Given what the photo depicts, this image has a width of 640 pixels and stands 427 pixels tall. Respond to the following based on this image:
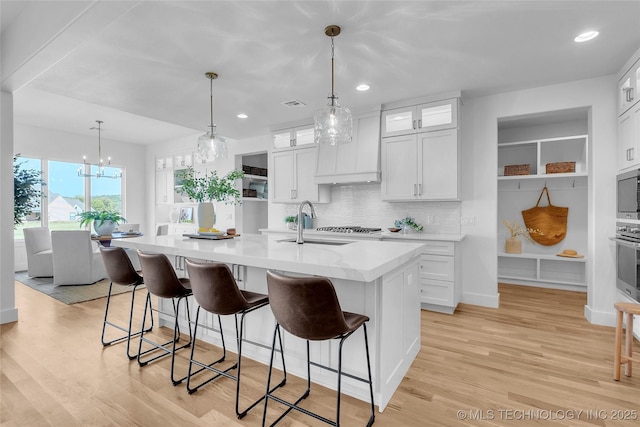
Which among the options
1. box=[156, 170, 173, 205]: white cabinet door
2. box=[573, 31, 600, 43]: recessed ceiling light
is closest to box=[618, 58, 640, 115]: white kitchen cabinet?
box=[573, 31, 600, 43]: recessed ceiling light

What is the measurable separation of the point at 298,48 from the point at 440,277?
2845 mm

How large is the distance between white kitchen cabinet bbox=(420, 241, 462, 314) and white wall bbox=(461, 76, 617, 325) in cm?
41

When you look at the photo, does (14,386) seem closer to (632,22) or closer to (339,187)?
(339,187)

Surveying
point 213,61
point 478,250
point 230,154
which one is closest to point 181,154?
point 230,154

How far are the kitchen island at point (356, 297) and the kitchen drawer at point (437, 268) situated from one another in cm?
127

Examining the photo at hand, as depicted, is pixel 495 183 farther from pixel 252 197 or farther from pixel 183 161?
pixel 183 161

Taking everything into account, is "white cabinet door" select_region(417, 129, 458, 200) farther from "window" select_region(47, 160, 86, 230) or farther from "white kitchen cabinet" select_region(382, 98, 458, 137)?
"window" select_region(47, 160, 86, 230)

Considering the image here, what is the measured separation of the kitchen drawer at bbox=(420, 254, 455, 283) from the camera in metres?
3.67

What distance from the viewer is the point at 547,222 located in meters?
4.89

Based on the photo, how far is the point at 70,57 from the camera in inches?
114

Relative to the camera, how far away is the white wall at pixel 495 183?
3.31 m

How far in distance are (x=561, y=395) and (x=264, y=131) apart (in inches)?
204

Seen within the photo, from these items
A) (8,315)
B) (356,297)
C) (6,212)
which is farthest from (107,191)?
(356,297)

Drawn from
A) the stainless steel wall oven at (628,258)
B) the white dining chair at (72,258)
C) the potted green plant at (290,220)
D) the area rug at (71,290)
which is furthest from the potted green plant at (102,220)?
the stainless steel wall oven at (628,258)
